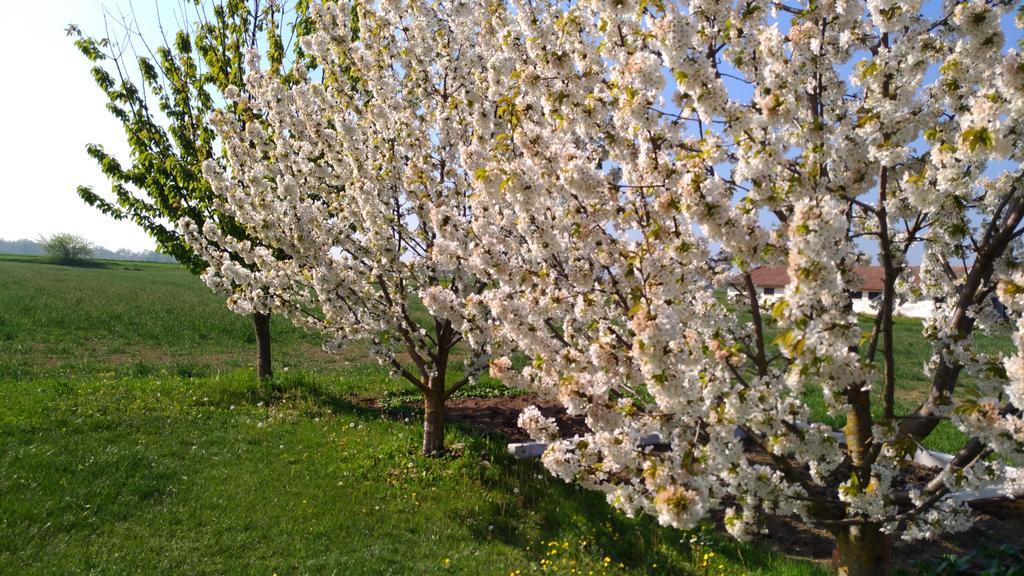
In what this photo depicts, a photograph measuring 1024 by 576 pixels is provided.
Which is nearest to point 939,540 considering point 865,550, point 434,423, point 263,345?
point 865,550

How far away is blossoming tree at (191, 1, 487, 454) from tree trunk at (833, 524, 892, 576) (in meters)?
3.80

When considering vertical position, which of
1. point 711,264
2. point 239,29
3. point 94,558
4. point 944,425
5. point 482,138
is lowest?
point 94,558

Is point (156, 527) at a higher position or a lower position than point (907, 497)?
lower

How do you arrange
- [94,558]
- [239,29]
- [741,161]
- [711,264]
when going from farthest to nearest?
[239,29] → [94,558] → [711,264] → [741,161]

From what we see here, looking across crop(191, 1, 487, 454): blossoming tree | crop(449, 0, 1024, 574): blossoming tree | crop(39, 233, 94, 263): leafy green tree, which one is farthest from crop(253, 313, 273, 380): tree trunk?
crop(39, 233, 94, 263): leafy green tree

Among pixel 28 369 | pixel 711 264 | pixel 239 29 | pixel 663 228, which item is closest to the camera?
pixel 663 228

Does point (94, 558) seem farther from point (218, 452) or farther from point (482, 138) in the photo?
point (482, 138)

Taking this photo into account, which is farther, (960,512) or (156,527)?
(156,527)

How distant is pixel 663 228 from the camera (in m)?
3.86

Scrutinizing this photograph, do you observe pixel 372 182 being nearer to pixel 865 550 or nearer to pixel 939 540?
pixel 865 550

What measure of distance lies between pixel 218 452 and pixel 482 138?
18.6 feet

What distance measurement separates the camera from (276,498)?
686 centimetres

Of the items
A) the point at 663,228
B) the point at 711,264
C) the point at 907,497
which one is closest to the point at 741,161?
the point at 663,228

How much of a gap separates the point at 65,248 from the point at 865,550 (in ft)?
358
